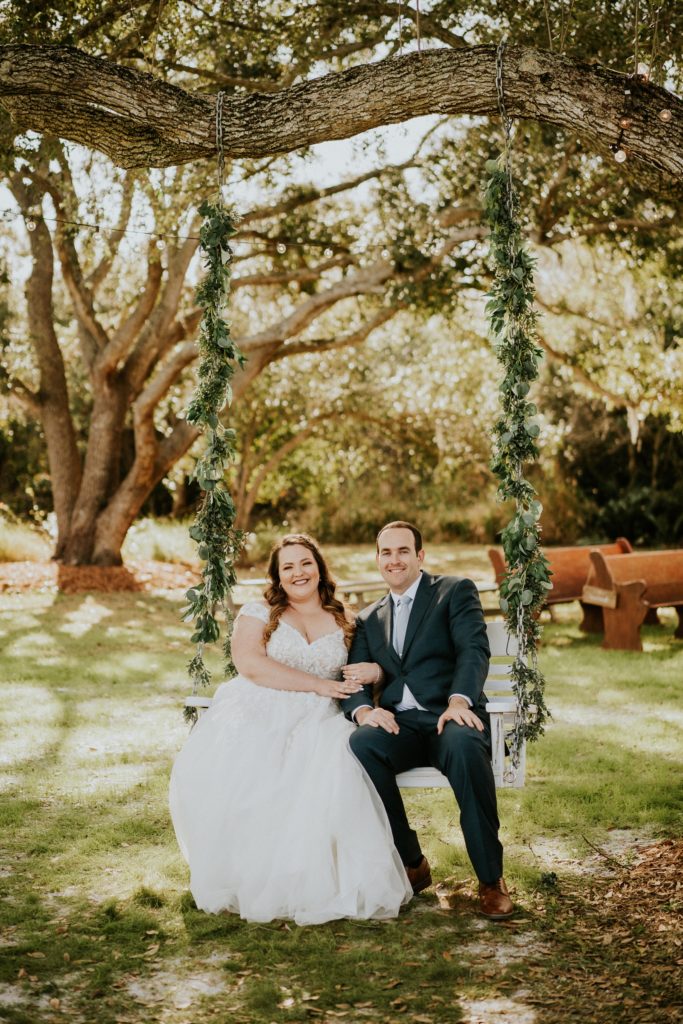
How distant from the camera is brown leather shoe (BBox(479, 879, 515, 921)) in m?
4.03

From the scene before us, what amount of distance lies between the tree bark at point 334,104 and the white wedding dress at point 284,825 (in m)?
2.58

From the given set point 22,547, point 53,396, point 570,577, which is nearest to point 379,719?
point 570,577

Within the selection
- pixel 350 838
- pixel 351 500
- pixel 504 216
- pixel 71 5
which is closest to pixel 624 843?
pixel 350 838

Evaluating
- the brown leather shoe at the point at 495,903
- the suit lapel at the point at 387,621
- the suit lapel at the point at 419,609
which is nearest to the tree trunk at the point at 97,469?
the suit lapel at the point at 387,621

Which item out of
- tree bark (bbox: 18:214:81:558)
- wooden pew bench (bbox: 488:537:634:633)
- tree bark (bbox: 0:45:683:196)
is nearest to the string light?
tree bark (bbox: 18:214:81:558)

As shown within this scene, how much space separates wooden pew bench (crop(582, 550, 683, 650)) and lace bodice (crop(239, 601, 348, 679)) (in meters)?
5.59

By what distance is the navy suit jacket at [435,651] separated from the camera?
14.7ft

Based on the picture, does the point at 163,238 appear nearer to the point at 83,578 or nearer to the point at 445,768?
the point at 83,578

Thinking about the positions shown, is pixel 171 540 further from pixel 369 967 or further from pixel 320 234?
pixel 369 967

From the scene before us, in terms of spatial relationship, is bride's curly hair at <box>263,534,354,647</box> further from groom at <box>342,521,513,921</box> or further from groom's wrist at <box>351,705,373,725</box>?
groom's wrist at <box>351,705,373,725</box>

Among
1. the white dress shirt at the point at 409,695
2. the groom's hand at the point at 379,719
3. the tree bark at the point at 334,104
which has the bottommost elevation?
the groom's hand at the point at 379,719

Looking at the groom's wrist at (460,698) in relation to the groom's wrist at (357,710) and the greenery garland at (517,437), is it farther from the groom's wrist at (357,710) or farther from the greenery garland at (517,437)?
the groom's wrist at (357,710)

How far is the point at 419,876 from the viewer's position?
172 inches

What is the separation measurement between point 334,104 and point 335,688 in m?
2.54
